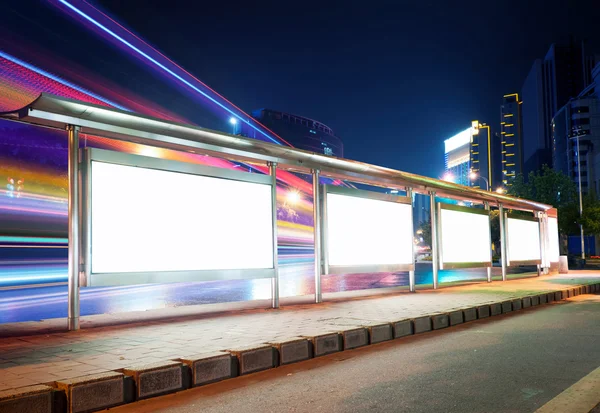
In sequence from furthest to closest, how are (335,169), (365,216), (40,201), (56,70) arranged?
(40,201), (56,70), (365,216), (335,169)

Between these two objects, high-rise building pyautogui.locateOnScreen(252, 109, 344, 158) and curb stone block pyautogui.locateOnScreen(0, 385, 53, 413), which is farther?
high-rise building pyautogui.locateOnScreen(252, 109, 344, 158)

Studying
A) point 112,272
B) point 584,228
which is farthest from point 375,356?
point 584,228

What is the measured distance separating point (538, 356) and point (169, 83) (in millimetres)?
29104

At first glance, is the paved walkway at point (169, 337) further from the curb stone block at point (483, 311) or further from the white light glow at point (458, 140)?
the white light glow at point (458, 140)

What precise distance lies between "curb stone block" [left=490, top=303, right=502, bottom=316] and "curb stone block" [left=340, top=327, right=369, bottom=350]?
14.9ft

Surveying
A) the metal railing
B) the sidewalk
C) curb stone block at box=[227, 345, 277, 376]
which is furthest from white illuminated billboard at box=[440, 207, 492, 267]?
curb stone block at box=[227, 345, 277, 376]

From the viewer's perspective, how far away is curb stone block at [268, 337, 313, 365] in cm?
623

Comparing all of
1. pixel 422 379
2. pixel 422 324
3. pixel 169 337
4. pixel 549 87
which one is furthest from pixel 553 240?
pixel 549 87

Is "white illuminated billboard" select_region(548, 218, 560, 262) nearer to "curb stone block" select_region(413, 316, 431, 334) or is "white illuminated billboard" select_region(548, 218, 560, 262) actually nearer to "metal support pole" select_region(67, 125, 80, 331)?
"curb stone block" select_region(413, 316, 431, 334)

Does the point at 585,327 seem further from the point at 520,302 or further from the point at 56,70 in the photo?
the point at 56,70

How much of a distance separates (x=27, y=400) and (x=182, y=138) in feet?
17.8

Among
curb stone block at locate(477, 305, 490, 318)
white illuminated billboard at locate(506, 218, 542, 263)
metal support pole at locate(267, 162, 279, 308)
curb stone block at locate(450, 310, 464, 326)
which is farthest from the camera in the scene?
white illuminated billboard at locate(506, 218, 542, 263)

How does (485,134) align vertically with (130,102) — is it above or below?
above

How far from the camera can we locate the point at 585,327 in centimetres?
904
